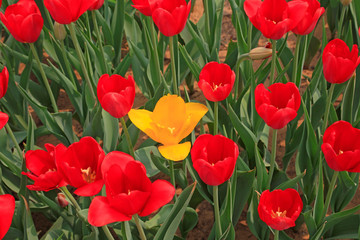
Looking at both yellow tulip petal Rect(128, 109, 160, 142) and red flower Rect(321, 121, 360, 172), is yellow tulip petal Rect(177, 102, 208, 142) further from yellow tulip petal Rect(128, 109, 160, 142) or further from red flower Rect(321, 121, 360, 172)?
red flower Rect(321, 121, 360, 172)

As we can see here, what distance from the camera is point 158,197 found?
0.85m

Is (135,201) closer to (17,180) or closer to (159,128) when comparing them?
(159,128)

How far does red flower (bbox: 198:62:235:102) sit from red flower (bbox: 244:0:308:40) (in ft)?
0.53

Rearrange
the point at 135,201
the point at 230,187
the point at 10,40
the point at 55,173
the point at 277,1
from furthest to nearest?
the point at 10,40, the point at 277,1, the point at 230,187, the point at 55,173, the point at 135,201

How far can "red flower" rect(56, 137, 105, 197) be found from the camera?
2.87 feet

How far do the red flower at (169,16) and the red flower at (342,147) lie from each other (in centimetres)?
47

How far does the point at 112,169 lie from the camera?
860 mm

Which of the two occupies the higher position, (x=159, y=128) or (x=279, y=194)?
(x=159, y=128)

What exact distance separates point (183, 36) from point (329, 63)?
3.21 ft

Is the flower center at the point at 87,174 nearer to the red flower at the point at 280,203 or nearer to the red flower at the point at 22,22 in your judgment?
the red flower at the point at 280,203

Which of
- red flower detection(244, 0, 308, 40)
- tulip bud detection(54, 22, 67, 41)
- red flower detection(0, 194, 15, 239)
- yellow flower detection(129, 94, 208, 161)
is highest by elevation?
red flower detection(244, 0, 308, 40)

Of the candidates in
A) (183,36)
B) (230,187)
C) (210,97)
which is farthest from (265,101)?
(183,36)

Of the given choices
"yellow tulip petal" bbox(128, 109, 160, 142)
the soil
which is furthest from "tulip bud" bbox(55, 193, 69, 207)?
"yellow tulip petal" bbox(128, 109, 160, 142)

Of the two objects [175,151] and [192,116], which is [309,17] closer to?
[192,116]
